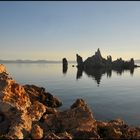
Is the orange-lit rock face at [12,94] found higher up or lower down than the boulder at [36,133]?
higher up

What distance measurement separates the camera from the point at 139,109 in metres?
47.7

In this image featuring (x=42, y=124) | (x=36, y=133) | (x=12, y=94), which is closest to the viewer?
(x=36, y=133)

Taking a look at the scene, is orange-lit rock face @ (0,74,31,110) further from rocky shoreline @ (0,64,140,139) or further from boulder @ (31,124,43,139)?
boulder @ (31,124,43,139)

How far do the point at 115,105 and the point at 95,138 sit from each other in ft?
101

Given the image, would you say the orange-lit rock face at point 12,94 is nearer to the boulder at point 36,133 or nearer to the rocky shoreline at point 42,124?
the rocky shoreline at point 42,124

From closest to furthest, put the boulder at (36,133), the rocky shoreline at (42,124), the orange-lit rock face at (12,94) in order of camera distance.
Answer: the boulder at (36,133), the rocky shoreline at (42,124), the orange-lit rock face at (12,94)

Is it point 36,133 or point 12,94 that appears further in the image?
point 12,94

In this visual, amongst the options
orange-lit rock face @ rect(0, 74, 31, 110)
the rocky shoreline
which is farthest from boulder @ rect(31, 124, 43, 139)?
orange-lit rock face @ rect(0, 74, 31, 110)

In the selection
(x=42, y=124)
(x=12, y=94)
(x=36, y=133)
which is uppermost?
(x=12, y=94)

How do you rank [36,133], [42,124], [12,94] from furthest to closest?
[12,94] < [42,124] < [36,133]

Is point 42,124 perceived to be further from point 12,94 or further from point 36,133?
point 12,94

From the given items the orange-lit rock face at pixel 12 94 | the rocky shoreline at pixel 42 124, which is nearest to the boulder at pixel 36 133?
the rocky shoreline at pixel 42 124

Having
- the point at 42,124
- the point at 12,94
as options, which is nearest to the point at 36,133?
the point at 42,124

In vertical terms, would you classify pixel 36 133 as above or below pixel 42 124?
above
